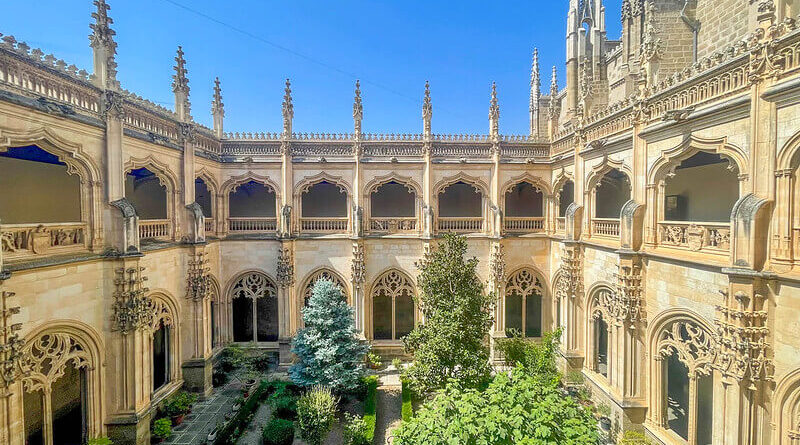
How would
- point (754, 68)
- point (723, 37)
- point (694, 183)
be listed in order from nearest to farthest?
point (754, 68) < point (723, 37) < point (694, 183)

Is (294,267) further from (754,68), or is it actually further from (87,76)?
(754,68)

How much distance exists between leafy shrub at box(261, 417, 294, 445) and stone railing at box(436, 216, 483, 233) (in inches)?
487

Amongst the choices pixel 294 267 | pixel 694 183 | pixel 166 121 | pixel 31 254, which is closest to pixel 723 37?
pixel 694 183

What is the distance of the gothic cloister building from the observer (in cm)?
905

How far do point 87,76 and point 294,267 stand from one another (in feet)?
39.0

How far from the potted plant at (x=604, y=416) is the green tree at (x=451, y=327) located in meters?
5.06

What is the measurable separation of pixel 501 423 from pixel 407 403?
26.6 feet

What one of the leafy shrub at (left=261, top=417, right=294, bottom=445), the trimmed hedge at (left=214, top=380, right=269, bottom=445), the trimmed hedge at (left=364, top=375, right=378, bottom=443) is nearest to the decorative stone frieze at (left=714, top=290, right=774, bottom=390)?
the trimmed hedge at (left=364, top=375, right=378, bottom=443)

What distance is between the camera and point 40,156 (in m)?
12.5

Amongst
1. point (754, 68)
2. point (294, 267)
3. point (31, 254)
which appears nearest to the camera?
point (754, 68)

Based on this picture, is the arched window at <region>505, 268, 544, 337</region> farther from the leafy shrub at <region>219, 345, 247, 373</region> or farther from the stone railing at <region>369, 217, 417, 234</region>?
the leafy shrub at <region>219, 345, 247, 373</region>

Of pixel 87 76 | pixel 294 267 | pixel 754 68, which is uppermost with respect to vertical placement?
pixel 87 76

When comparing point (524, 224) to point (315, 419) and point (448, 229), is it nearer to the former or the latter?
point (448, 229)

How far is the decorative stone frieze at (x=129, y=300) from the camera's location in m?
12.2
